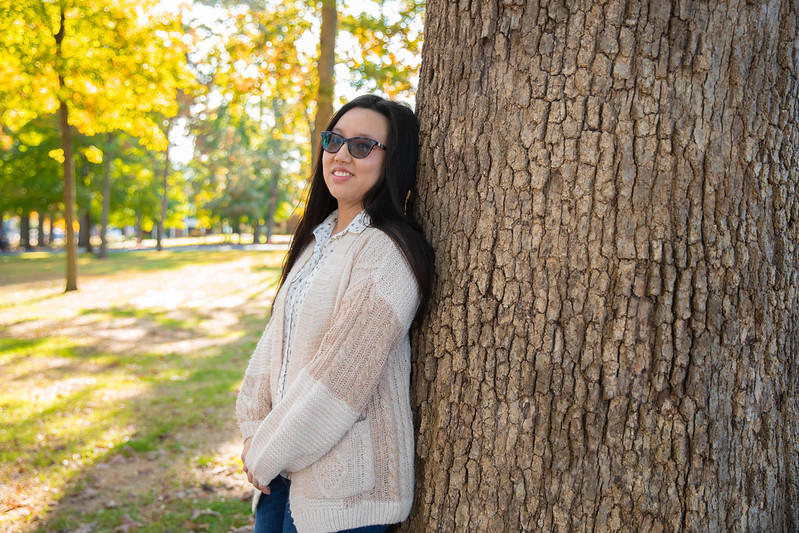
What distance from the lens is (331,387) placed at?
1900mm

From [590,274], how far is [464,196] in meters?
0.51

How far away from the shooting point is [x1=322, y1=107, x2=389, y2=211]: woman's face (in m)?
2.24

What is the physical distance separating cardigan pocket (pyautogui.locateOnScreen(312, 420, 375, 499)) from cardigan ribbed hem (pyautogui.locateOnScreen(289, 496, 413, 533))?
0.05 meters

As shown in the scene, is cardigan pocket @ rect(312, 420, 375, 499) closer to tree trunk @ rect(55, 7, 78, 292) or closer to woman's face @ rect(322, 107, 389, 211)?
woman's face @ rect(322, 107, 389, 211)

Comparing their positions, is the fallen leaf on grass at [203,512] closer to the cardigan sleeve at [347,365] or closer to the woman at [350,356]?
the woman at [350,356]

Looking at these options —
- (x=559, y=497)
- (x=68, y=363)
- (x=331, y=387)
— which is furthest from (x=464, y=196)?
(x=68, y=363)

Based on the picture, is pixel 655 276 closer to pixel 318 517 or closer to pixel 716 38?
pixel 716 38

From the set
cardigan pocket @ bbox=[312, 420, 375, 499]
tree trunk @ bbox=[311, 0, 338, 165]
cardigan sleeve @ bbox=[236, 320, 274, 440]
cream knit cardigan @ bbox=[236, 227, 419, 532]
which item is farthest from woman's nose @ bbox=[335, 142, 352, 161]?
tree trunk @ bbox=[311, 0, 338, 165]

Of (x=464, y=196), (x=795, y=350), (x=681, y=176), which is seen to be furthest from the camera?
(x=464, y=196)

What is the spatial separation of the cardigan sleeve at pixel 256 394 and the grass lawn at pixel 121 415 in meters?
2.13

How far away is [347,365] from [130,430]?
4.60 meters

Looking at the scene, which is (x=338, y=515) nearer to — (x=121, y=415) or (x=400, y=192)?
(x=400, y=192)

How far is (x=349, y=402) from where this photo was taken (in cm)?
191

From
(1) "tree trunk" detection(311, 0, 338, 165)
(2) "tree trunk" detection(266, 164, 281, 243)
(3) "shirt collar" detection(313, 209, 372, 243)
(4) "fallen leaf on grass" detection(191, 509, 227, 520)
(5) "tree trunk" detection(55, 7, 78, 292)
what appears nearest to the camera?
(3) "shirt collar" detection(313, 209, 372, 243)
